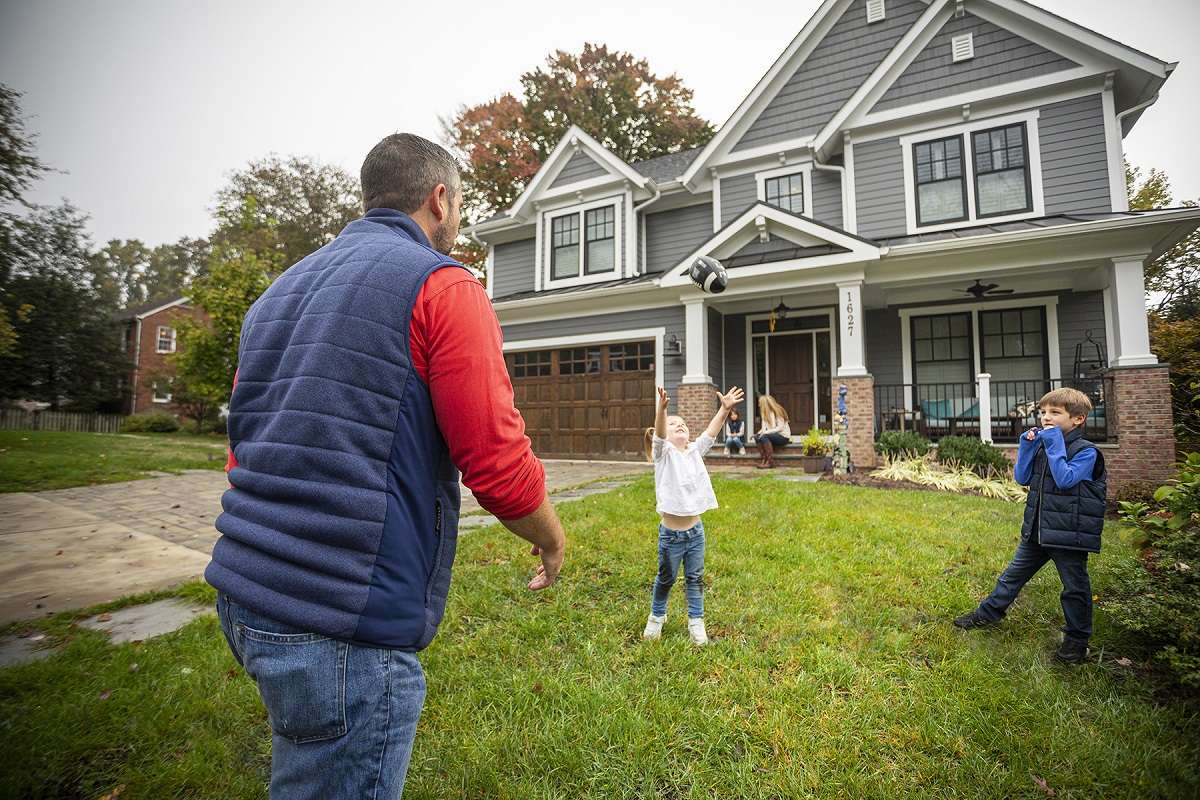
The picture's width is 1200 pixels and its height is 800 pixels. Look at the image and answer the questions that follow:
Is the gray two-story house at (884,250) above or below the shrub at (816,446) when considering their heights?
above

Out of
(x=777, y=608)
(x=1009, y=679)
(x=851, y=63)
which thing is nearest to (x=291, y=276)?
(x=777, y=608)

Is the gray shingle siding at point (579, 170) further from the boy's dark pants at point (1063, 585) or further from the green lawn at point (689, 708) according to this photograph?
the boy's dark pants at point (1063, 585)

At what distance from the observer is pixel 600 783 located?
2.07 metres

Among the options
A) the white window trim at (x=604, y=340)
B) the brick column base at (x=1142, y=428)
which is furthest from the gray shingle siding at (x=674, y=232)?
the brick column base at (x=1142, y=428)

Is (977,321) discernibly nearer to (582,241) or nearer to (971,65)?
(971,65)

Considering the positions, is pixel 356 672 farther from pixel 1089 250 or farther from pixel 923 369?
pixel 923 369

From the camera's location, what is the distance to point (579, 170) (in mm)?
A: 13648

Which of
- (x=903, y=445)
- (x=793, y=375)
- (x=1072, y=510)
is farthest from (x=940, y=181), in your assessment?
(x=1072, y=510)

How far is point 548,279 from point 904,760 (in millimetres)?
12695

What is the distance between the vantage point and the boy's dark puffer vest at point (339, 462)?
3.34ft

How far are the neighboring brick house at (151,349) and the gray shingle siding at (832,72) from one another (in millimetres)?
28456

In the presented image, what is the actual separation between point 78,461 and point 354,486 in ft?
39.7

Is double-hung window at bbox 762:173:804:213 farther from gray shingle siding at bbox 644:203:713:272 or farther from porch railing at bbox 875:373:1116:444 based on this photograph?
porch railing at bbox 875:373:1116:444

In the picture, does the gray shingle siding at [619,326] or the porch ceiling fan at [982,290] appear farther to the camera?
the gray shingle siding at [619,326]
